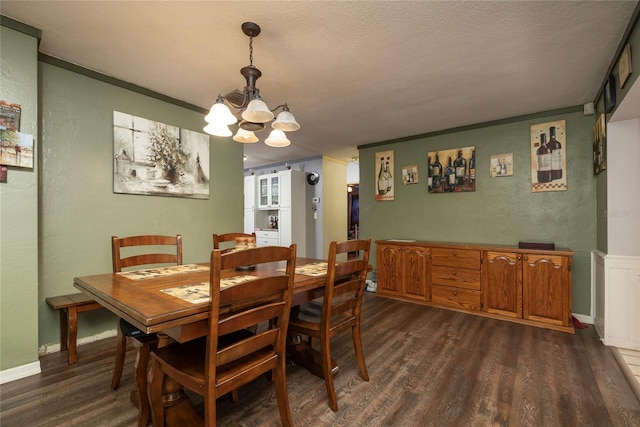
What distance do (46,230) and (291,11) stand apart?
2.60 metres

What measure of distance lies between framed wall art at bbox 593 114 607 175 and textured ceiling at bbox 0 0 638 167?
36 centimetres

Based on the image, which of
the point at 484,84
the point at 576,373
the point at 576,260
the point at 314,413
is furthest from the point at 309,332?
the point at 576,260

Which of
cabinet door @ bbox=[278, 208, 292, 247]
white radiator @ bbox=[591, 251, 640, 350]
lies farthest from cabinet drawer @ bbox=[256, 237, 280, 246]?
white radiator @ bbox=[591, 251, 640, 350]

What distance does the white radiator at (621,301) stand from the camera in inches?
96.3

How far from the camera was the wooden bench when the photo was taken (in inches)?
85.2

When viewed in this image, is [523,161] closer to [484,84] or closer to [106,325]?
[484,84]

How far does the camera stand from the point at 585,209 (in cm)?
322

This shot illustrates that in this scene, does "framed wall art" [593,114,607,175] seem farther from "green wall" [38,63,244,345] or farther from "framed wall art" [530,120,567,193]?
"green wall" [38,63,244,345]

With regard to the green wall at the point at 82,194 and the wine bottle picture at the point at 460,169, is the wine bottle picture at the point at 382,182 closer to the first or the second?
the wine bottle picture at the point at 460,169

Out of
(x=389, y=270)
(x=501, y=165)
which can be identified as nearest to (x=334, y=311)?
(x=389, y=270)

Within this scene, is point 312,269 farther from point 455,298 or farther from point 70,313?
point 455,298

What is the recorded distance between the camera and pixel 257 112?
1741 millimetres

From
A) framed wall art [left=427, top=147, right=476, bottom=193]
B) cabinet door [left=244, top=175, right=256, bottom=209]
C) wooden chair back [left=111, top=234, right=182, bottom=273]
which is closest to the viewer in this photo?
wooden chair back [left=111, top=234, right=182, bottom=273]

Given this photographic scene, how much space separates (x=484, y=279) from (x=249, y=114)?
10.5 feet
